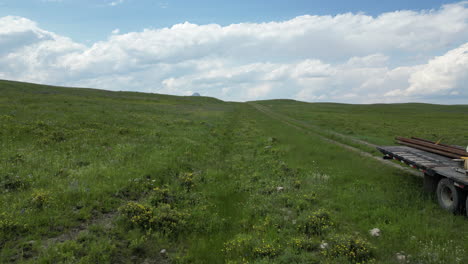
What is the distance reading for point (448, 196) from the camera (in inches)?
398

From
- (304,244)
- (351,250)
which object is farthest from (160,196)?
(351,250)

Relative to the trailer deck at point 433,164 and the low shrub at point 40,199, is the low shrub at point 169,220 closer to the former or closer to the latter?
the low shrub at point 40,199

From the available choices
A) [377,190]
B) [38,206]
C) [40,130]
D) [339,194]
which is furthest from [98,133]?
[377,190]

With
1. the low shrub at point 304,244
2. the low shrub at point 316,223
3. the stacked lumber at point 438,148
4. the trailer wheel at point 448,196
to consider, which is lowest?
the low shrub at point 304,244

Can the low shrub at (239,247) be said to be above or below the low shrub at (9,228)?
below

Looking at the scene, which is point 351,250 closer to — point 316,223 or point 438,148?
point 316,223

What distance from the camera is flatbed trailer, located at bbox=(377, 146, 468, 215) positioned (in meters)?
9.26

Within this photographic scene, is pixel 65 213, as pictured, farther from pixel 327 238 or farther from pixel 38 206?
pixel 327 238

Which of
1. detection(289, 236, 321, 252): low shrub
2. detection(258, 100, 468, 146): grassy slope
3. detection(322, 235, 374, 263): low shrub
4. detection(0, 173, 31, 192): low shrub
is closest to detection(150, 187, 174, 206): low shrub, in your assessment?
detection(0, 173, 31, 192): low shrub

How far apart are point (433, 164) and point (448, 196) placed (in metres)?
1.56

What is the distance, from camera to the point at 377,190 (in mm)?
12094

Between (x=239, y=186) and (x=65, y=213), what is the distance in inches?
295

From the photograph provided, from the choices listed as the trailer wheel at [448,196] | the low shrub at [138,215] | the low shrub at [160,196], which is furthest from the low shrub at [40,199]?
the trailer wheel at [448,196]

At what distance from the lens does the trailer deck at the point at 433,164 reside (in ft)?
30.4
